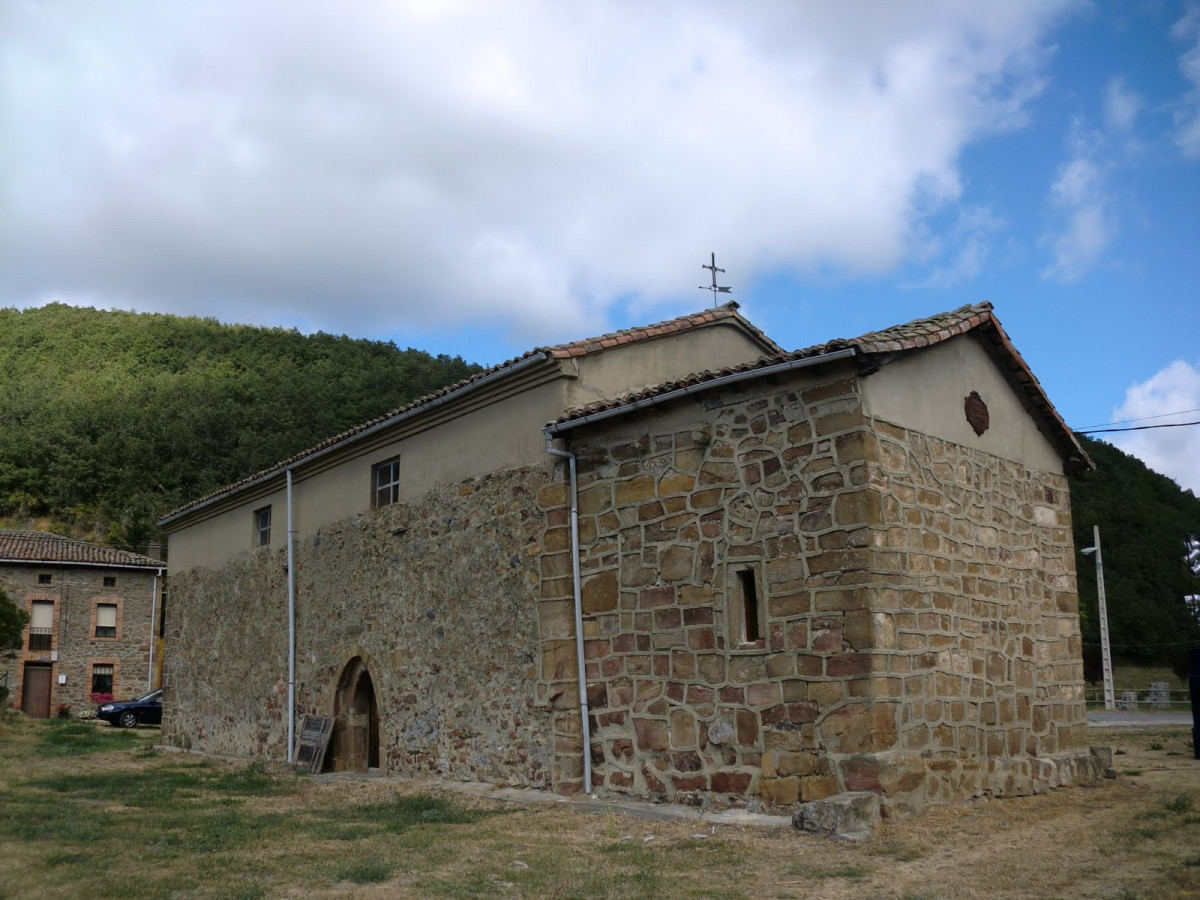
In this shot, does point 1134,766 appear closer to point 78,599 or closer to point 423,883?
point 423,883

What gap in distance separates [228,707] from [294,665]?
3.14 metres

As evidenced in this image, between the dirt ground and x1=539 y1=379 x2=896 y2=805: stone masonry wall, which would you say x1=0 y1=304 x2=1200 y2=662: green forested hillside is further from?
the dirt ground

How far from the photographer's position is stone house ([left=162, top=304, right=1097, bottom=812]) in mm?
9391

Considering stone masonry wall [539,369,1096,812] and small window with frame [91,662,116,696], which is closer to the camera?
stone masonry wall [539,369,1096,812]

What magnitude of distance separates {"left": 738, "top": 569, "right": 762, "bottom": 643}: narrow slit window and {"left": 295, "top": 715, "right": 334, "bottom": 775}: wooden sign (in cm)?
796

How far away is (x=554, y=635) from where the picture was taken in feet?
37.9

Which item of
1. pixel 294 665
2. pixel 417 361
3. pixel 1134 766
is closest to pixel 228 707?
pixel 294 665

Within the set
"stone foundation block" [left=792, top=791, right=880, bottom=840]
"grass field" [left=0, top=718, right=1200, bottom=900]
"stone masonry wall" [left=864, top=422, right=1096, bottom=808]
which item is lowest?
"grass field" [left=0, top=718, right=1200, bottom=900]

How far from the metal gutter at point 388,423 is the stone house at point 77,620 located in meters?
17.2

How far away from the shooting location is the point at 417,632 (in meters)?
13.8

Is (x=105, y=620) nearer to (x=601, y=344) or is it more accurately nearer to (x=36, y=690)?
(x=36, y=690)

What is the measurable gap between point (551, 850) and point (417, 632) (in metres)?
6.10

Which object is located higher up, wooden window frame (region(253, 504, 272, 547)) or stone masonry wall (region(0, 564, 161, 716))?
wooden window frame (region(253, 504, 272, 547))

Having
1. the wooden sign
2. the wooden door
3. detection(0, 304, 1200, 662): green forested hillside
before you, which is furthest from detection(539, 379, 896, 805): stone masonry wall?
detection(0, 304, 1200, 662): green forested hillside
